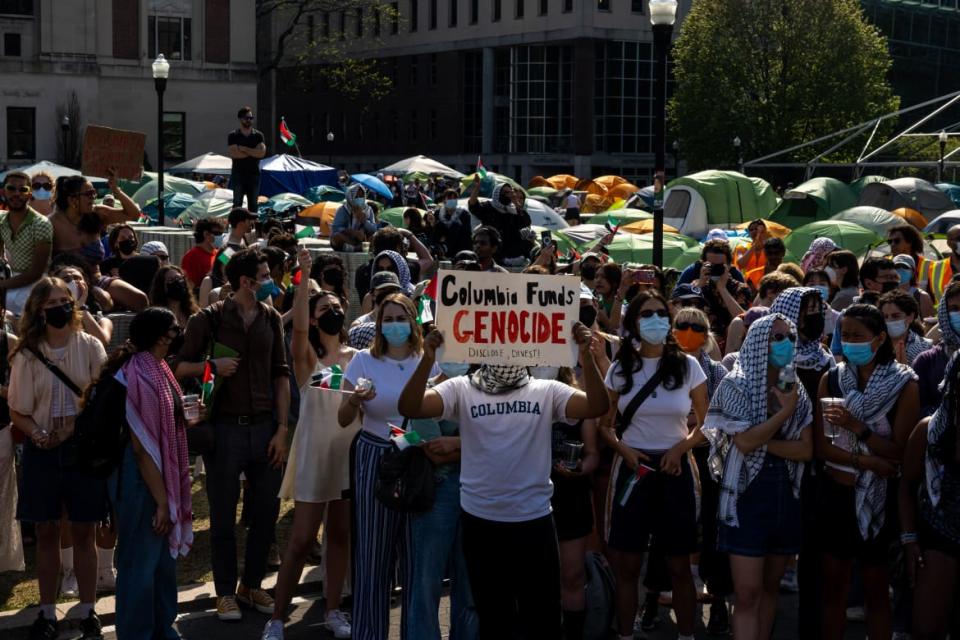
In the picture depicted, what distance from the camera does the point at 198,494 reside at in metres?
10.8

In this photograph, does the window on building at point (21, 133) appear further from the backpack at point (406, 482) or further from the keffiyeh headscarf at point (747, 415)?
the keffiyeh headscarf at point (747, 415)

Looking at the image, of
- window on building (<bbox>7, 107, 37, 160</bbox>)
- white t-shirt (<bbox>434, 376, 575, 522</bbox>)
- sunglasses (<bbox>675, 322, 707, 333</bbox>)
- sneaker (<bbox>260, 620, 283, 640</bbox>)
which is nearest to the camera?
white t-shirt (<bbox>434, 376, 575, 522</bbox>)

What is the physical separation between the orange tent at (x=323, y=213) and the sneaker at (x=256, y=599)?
23495 mm

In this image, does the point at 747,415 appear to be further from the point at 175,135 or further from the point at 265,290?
the point at 175,135

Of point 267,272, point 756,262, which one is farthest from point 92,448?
point 756,262

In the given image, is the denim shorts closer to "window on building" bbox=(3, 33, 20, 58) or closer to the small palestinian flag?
the small palestinian flag

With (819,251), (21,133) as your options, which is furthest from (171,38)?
(819,251)

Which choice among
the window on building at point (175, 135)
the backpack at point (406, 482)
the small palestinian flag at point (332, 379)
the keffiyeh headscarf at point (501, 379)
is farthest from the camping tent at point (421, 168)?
the keffiyeh headscarf at point (501, 379)

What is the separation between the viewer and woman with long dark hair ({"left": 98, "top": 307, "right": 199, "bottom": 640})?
22.6ft

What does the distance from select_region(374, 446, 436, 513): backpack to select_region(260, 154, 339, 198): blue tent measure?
34.4m

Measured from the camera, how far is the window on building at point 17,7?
209 ft

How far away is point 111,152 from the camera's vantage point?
1731 cm

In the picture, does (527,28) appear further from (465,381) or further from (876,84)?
(465,381)

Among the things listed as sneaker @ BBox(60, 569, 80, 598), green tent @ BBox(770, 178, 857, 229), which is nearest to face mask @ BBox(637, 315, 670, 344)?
sneaker @ BBox(60, 569, 80, 598)
